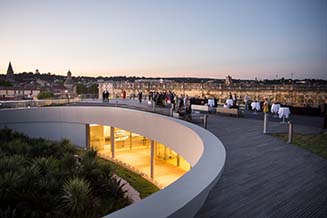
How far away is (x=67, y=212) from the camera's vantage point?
8.99 metres

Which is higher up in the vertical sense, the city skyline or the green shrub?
the city skyline

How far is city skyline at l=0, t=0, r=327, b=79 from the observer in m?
21.7

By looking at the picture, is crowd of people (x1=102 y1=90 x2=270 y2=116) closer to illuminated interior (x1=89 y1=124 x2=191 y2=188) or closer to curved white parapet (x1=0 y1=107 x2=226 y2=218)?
curved white parapet (x1=0 y1=107 x2=226 y2=218)

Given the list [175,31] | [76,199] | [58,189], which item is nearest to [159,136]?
[58,189]

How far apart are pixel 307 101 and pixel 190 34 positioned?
12.8 m

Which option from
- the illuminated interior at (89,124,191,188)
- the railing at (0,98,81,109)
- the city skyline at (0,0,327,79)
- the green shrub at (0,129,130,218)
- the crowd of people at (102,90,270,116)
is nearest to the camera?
the green shrub at (0,129,130,218)

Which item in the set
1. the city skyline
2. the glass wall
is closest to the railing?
the glass wall

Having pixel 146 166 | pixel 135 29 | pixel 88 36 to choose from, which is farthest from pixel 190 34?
pixel 146 166

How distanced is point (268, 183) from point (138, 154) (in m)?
17.3

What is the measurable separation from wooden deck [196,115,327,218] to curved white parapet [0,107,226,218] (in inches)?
24.8

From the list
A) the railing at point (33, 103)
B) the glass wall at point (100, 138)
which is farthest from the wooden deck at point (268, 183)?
the railing at point (33, 103)

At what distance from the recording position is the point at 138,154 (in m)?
22.3

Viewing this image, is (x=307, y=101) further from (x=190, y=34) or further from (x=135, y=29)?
(x=135, y=29)

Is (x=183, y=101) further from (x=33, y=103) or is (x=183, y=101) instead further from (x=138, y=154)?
(x=33, y=103)
